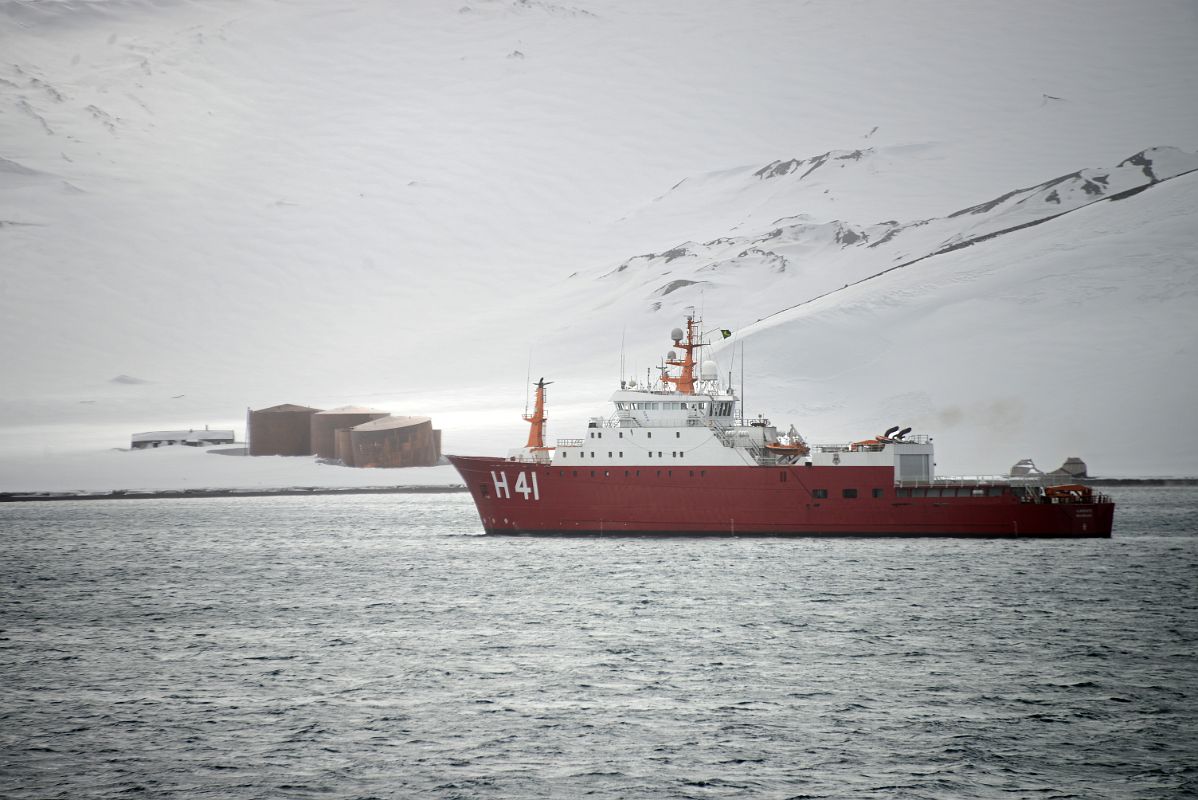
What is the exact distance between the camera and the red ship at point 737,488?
171 feet

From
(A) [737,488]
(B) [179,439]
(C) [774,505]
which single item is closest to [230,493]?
(B) [179,439]

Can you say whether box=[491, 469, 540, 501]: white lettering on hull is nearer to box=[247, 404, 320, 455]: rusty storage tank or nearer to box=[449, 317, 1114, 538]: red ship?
box=[449, 317, 1114, 538]: red ship

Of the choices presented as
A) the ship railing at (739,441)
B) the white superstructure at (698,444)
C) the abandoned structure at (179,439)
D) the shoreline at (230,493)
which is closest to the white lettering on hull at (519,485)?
→ the white superstructure at (698,444)

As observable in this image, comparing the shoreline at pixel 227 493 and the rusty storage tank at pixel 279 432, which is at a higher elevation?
the rusty storage tank at pixel 279 432

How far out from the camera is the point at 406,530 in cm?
6362

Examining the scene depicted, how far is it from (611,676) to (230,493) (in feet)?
284

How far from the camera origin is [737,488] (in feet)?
172

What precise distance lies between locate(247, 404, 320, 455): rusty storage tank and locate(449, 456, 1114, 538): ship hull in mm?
72212

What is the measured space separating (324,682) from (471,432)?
11752cm

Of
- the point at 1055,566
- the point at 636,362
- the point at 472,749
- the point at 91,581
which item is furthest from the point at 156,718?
the point at 636,362

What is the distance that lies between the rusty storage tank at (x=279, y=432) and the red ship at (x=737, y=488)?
71.8 metres

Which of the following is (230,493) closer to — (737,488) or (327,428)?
(327,428)

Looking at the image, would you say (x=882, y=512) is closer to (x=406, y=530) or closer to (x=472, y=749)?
(x=406, y=530)

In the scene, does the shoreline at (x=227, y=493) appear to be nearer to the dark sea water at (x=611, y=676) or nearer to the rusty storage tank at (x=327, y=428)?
the rusty storage tank at (x=327, y=428)
